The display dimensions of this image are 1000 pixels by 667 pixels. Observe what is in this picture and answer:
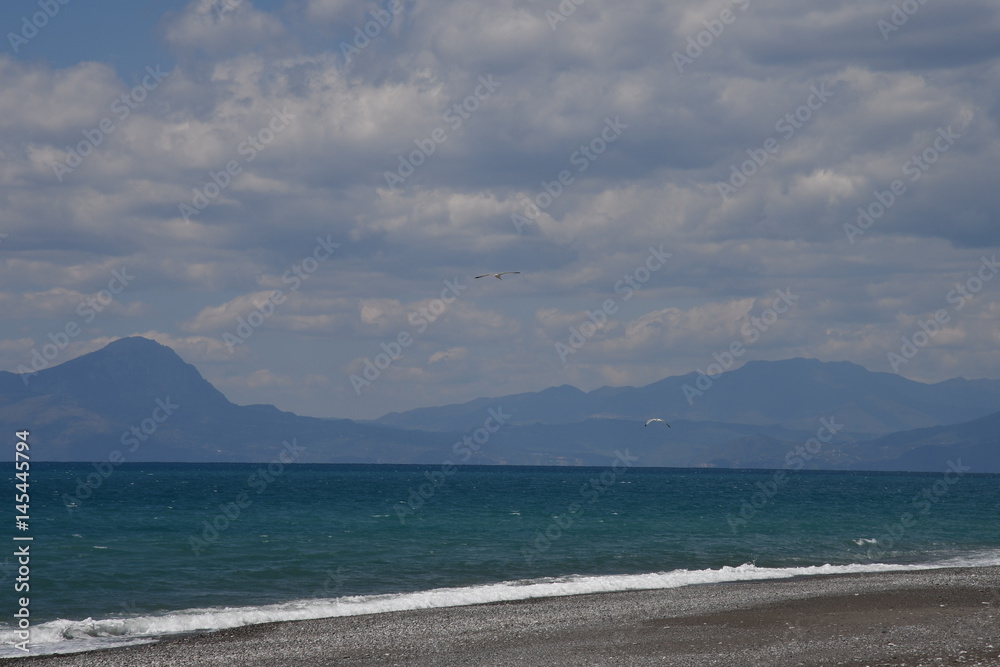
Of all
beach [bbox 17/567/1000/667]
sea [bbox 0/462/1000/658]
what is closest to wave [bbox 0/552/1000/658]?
sea [bbox 0/462/1000/658]

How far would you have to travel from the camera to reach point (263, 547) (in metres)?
52.6

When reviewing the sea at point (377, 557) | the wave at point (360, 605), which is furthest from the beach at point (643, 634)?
the sea at point (377, 557)

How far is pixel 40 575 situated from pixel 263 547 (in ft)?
44.9

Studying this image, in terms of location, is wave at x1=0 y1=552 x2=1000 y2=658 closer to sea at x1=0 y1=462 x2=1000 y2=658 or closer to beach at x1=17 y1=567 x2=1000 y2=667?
sea at x1=0 y1=462 x2=1000 y2=658

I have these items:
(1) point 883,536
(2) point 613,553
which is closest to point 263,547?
(2) point 613,553

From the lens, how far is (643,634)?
27.2 metres

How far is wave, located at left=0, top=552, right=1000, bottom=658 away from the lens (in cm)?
2872

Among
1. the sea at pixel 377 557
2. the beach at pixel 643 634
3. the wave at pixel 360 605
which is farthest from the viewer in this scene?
the sea at pixel 377 557

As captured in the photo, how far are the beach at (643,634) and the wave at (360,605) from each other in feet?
6.41

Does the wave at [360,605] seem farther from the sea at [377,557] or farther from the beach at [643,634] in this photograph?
the beach at [643,634]

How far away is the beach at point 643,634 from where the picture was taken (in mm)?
24109

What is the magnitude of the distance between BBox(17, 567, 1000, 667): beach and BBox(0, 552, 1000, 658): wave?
195cm

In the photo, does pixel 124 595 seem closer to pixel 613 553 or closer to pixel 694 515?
pixel 613 553

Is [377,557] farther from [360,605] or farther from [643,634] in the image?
[643,634]
